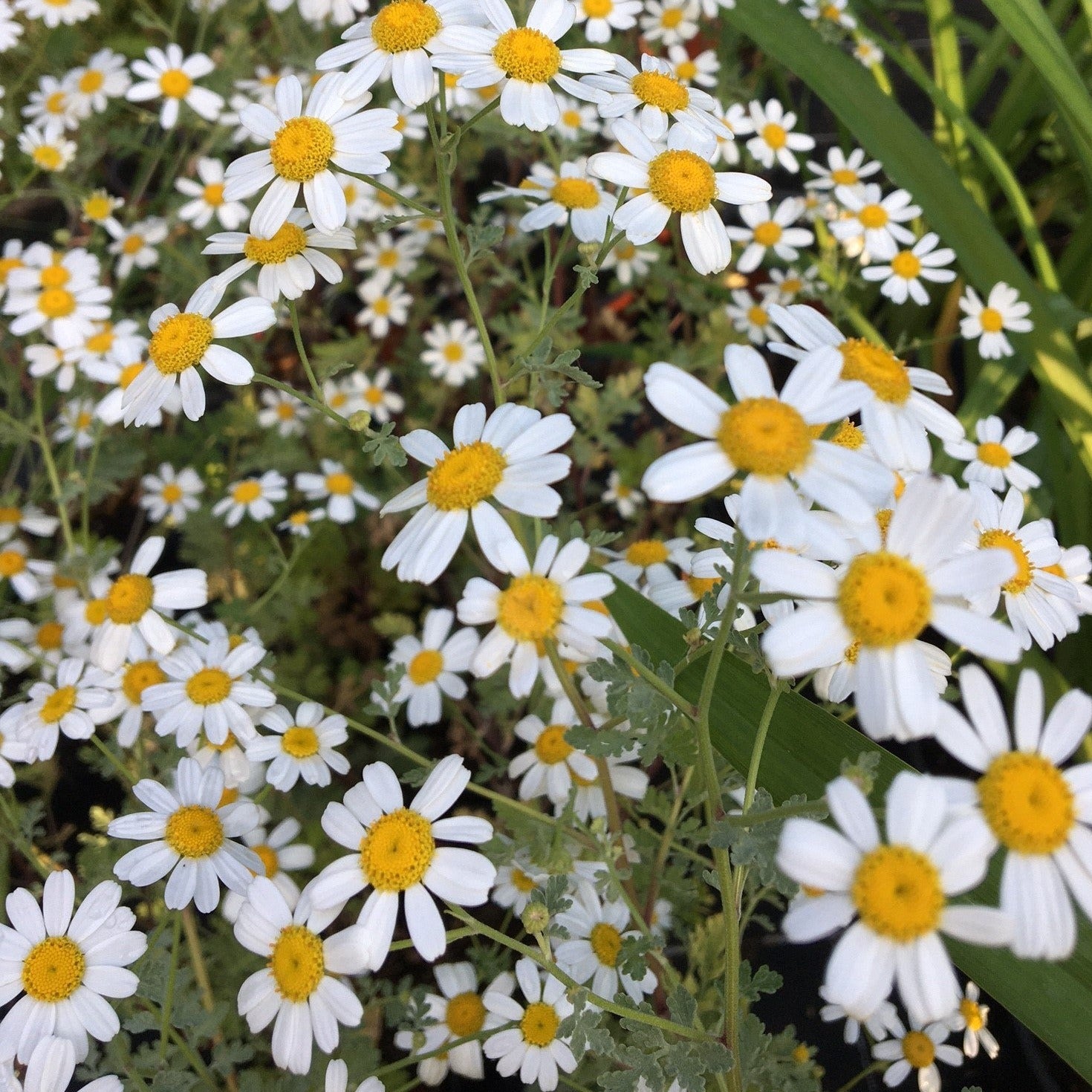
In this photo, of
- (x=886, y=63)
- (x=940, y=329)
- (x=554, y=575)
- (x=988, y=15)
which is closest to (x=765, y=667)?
(x=554, y=575)

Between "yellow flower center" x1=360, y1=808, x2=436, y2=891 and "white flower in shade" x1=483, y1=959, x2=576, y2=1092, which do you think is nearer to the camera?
"yellow flower center" x1=360, y1=808, x2=436, y2=891

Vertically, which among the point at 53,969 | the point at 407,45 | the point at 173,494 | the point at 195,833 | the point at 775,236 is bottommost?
the point at 173,494

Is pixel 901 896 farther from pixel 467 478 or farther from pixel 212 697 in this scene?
pixel 212 697

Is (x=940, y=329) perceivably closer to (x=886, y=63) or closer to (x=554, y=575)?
(x=886, y=63)

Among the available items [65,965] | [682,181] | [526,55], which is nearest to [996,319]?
[682,181]

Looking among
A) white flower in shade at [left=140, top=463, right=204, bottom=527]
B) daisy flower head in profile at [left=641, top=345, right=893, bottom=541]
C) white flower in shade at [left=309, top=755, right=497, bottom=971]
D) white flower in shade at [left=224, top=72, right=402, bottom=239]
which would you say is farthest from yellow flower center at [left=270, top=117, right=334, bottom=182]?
white flower in shade at [left=140, top=463, right=204, bottom=527]

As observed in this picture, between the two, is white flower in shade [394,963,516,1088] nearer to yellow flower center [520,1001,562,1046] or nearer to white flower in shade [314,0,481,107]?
yellow flower center [520,1001,562,1046]
